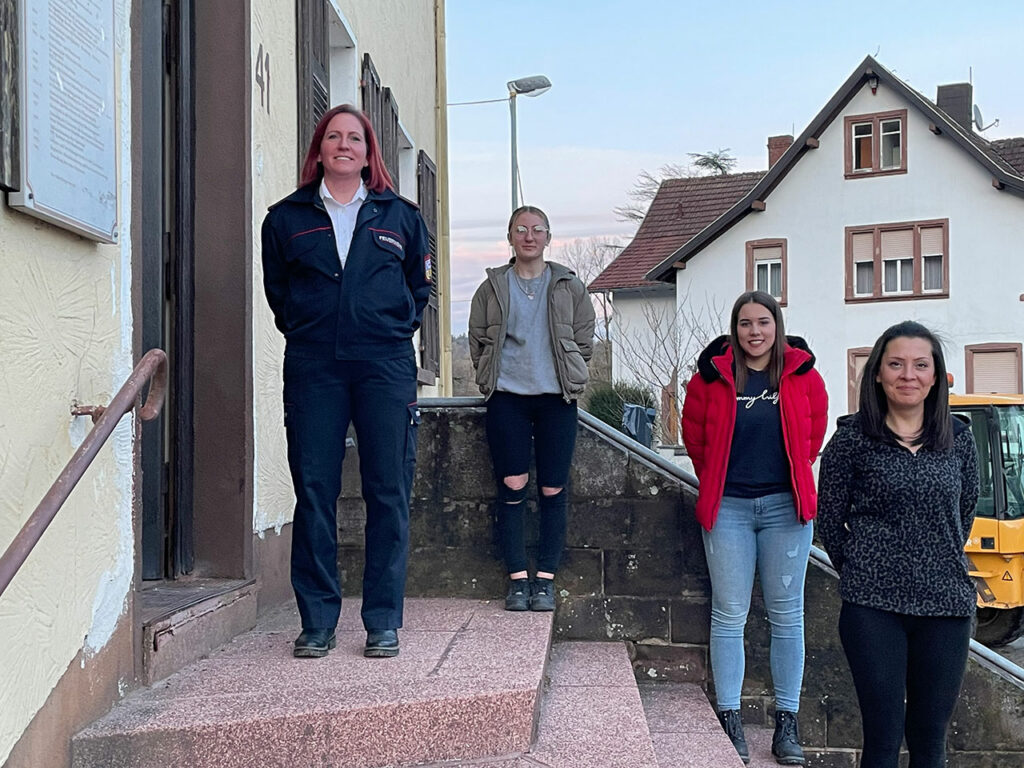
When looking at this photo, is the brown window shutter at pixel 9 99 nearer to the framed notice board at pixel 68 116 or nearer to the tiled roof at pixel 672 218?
the framed notice board at pixel 68 116

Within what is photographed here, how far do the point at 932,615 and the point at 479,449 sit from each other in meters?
2.37

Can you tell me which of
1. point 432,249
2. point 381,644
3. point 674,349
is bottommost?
point 381,644

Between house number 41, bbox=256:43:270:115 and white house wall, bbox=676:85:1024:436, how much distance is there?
23432 mm

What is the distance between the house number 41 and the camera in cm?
495

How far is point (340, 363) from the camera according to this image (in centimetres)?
402

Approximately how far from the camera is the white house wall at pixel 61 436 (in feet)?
9.12

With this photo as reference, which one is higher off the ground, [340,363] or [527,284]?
[527,284]

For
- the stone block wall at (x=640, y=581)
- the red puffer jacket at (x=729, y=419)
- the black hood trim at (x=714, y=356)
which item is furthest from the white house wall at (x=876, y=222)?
the red puffer jacket at (x=729, y=419)

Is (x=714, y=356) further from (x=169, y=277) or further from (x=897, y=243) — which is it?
(x=897, y=243)

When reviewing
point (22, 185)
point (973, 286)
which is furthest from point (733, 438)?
point (973, 286)

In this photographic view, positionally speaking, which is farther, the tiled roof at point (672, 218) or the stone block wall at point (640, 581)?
the tiled roof at point (672, 218)

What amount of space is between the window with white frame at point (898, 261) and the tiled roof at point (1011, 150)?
3547mm

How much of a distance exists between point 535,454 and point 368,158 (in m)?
1.77

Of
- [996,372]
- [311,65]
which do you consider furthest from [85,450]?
[996,372]
